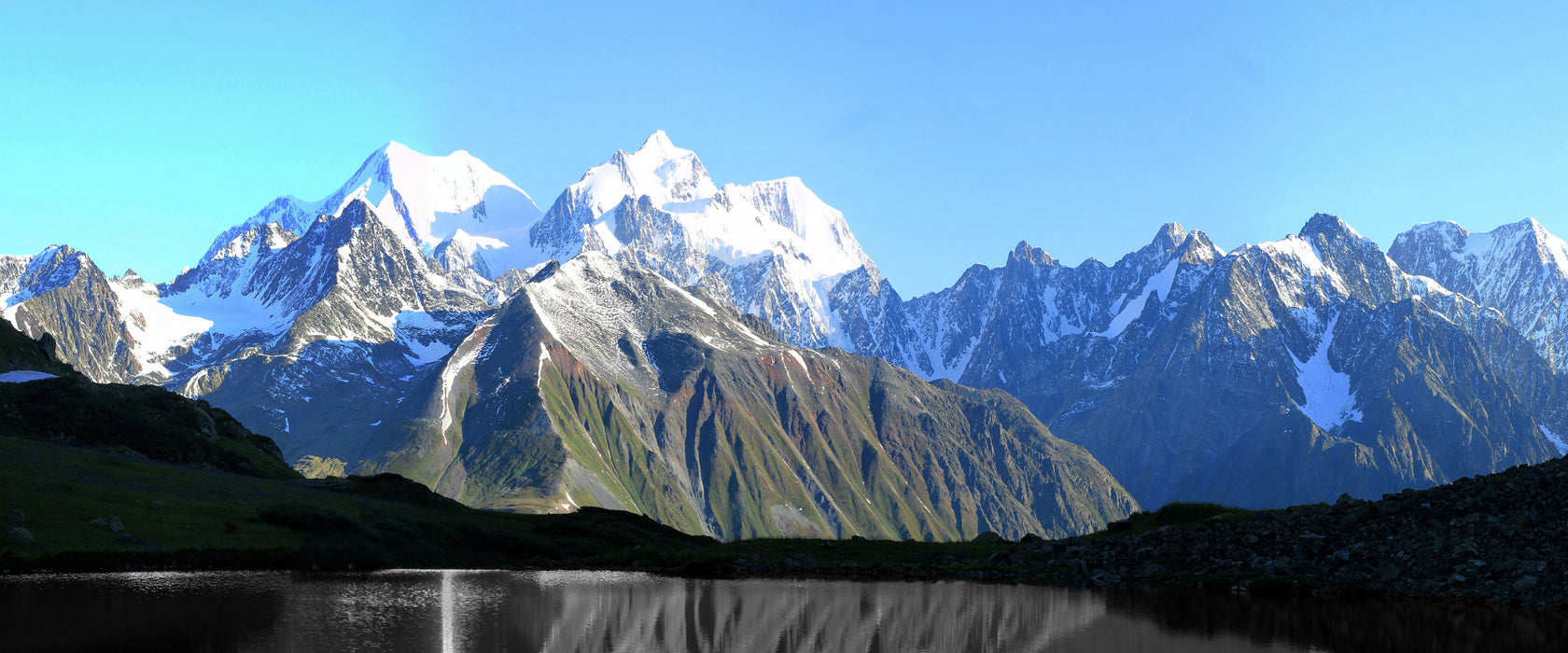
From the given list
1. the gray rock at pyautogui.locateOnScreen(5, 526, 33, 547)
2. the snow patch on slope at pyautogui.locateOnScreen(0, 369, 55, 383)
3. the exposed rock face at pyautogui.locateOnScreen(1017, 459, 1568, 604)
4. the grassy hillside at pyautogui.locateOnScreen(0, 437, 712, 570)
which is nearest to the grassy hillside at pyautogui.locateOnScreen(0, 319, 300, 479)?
the snow patch on slope at pyautogui.locateOnScreen(0, 369, 55, 383)

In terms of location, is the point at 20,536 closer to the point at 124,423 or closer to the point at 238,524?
the point at 238,524

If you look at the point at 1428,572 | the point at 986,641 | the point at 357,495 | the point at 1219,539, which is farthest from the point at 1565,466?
the point at 357,495

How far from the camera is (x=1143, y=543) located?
112438mm

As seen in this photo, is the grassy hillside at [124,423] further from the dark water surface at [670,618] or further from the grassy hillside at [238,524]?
the dark water surface at [670,618]

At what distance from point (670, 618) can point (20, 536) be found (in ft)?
168

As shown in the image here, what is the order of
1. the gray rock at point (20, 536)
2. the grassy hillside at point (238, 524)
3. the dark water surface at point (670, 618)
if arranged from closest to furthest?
1. the dark water surface at point (670, 618)
2. the gray rock at point (20, 536)
3. the grassy hillside at point (238, 524)

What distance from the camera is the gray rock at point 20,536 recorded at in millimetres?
86625

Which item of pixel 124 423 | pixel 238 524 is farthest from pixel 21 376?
pixel 238 524

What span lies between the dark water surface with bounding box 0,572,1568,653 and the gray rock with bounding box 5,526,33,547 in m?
6.91

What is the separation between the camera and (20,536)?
86.8 m

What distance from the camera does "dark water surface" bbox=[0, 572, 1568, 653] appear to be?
65.4m

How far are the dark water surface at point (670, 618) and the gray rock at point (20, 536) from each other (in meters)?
6.91

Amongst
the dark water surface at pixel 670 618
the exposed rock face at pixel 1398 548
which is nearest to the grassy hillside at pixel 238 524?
the dark water surface at pixel 670 618

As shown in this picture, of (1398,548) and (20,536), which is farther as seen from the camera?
(1398,548)
